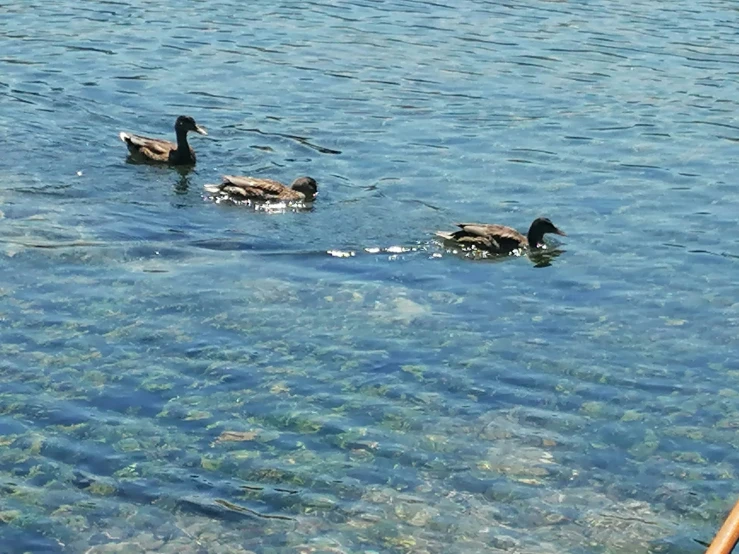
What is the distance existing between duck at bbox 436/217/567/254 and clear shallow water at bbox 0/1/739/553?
28 cm

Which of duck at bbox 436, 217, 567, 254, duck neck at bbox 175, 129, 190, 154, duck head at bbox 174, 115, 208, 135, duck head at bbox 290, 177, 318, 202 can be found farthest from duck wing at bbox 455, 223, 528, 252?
duck head at bbox 174, 115, 208, 135

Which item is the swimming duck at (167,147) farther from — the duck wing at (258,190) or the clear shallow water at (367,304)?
the duck wing at (258,190)

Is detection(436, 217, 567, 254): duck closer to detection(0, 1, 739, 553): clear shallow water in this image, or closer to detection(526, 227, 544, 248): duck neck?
detection(526, 227, 544, 248): duck neck

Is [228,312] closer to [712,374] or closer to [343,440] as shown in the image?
[343,440]

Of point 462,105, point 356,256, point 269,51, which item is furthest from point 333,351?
point 269,51

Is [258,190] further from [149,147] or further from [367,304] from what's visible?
[367,304]

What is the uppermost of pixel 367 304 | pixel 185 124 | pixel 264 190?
pixel 185 124

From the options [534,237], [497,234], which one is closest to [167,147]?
[497,234]

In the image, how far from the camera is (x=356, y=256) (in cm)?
1529

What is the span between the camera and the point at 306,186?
665 inches

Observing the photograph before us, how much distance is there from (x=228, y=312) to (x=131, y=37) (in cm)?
1263

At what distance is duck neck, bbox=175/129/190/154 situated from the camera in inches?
720

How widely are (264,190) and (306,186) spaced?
515 millimetres

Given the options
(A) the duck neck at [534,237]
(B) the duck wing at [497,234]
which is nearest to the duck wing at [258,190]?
(B) the duck wing at [497,234]
